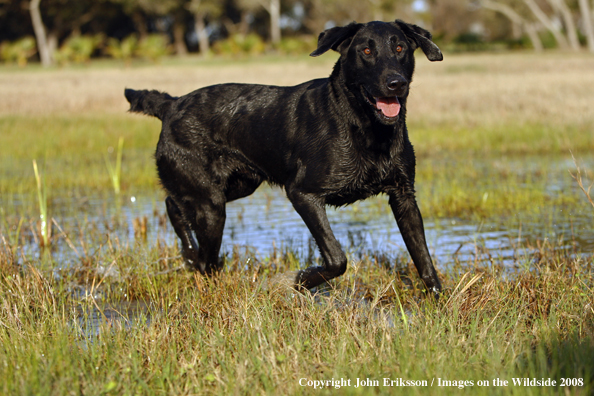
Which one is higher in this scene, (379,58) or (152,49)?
(379,58)

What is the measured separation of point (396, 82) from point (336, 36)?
576mm

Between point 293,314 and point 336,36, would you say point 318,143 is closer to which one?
point 336,36

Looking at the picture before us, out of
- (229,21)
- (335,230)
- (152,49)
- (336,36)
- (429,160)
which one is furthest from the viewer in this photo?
(229,21)

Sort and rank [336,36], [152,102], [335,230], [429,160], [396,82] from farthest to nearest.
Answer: [429,160] < [335,230] < [152,102] < [336,36] < [396,82]

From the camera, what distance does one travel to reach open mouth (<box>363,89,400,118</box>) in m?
4.05

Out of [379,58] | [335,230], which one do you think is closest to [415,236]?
[379,58]

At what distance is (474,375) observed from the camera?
2.90 m

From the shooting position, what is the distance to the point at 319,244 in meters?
4.35

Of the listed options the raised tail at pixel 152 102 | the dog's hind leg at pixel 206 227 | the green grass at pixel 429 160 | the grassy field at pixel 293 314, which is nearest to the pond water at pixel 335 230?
the grassy field at pixel 293 314

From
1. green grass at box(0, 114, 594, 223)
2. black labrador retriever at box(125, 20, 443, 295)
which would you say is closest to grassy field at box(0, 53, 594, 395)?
green grass at box(0, 114, 594, 223)

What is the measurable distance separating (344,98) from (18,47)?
4926 centimetres

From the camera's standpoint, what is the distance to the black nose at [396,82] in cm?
393

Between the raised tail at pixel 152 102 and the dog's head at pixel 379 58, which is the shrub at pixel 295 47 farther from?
the dog's head at pixel 379 58

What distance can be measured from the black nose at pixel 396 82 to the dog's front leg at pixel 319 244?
35.1 inches
